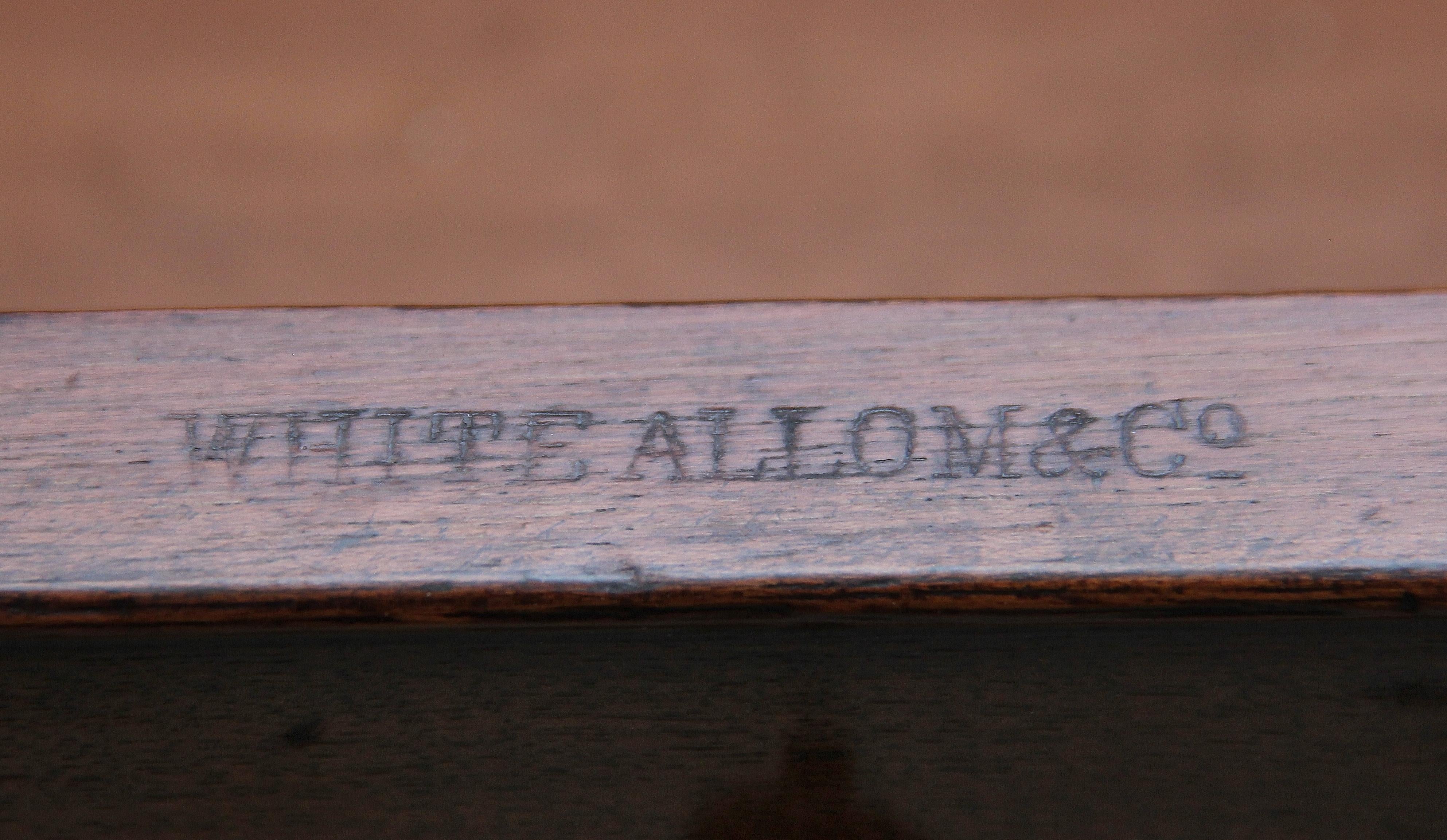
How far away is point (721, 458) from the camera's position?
28cm

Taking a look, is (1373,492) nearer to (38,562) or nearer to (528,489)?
(528,489)

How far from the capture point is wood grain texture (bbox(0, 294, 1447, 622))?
264 millimetres

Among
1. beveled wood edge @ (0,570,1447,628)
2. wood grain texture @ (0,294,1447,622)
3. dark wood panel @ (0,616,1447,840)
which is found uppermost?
wood grain texture @ (0,294,1447,622)

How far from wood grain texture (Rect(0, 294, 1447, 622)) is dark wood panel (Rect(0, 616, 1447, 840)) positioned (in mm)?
39

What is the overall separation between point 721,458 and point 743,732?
0.33 ft

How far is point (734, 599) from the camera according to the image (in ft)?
Answer: 0.87

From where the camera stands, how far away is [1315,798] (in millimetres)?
327

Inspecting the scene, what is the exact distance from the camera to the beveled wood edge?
10.3 inches

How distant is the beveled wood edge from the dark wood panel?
0.11ft

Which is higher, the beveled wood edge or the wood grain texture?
the wood grain texture

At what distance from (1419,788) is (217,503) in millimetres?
403

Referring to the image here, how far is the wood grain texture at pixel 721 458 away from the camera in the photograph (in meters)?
0.26

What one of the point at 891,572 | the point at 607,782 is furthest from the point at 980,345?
the point at 607,782

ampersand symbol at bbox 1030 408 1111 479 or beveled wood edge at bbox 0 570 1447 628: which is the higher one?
ampersand symbol at bbox 1030 408 1111 479
